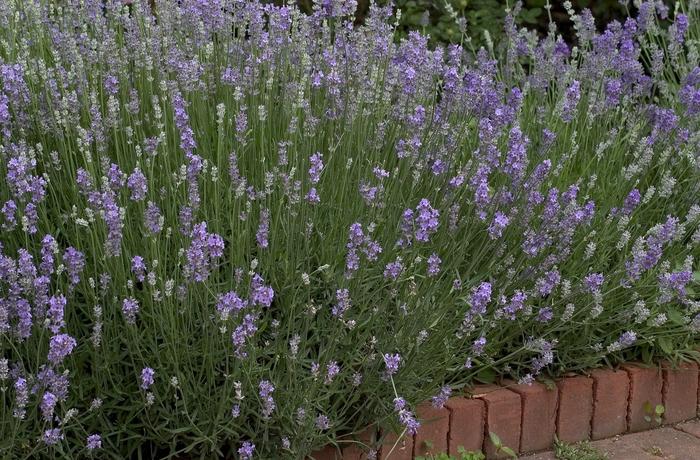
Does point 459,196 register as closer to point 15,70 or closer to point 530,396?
point 530,396

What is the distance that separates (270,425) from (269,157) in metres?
0.86

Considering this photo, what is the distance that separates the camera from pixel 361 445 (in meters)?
3.00

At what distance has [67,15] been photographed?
3711mm

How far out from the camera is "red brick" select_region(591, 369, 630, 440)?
3.50 m

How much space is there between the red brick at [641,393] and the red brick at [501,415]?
18.2 inches

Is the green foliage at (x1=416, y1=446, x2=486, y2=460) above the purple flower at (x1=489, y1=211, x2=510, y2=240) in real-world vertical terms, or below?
below

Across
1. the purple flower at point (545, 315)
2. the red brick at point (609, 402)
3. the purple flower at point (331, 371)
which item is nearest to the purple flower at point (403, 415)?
the purple flower at point (331, 371)

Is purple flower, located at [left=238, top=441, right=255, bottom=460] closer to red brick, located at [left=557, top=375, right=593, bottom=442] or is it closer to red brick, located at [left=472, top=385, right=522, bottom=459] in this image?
red brick, located at [left=472, top=385, right=522, bottom=459]

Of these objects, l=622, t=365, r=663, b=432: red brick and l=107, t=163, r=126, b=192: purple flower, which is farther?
l=622, t=365, r=663, b=432: red brick

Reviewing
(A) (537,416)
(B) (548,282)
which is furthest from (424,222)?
(A) (537,416)

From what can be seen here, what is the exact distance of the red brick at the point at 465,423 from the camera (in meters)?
3.22

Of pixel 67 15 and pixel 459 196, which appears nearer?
pixel 459 196

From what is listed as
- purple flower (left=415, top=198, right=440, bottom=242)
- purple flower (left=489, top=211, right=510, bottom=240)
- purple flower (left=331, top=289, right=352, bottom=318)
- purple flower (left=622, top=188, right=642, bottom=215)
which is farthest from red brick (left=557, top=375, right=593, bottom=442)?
purple flower (left=331, top=289, right=352, bottom=318)

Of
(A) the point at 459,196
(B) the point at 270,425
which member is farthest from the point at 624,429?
(B) the point at 270,425
